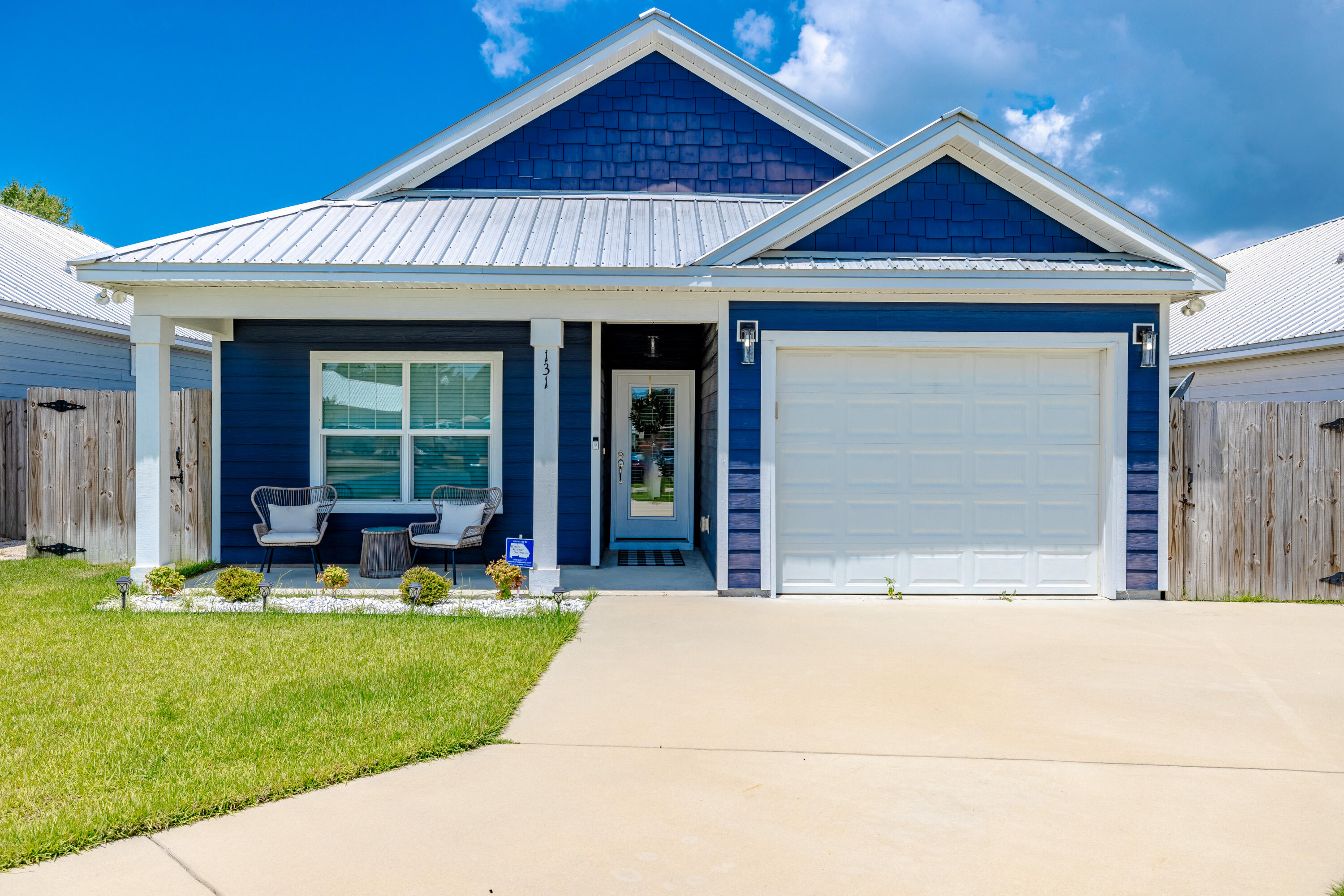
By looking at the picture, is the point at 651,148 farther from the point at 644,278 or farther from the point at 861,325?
the point at 861,325

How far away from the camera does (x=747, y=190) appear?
9484mm

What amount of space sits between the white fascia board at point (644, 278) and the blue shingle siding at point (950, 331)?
11.7 inches

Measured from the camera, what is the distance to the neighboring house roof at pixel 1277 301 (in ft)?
34.0

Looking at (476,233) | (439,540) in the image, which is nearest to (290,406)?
(439,540)

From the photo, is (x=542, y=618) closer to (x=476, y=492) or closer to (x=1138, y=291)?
(x=476, y=492)

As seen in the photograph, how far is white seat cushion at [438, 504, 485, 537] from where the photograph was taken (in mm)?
8266

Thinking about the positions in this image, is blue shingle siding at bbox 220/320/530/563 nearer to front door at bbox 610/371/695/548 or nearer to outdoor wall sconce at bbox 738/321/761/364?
front door at bbox 610/371/695/548

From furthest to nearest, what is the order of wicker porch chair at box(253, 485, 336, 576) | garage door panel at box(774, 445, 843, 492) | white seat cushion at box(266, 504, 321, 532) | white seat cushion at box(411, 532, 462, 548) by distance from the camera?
1. white seat cushion at box(266, 504, 321, 532)
2. wicker porch chair at box(253, 485, 336, 576)
3. white seat cushion at box(411, 532, 462, 548)
4. garage door panel at box(774, 445, 843, 492)

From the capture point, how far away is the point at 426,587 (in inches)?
261

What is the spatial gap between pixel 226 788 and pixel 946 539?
237 inches

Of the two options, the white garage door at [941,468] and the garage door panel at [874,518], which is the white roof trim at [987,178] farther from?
the garage door panel at [874,518]

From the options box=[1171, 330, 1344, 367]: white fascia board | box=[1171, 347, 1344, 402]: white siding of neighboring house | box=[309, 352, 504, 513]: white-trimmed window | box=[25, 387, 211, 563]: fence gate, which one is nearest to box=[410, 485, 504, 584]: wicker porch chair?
box=[309, 352, 504, 513]: white-trimmed window

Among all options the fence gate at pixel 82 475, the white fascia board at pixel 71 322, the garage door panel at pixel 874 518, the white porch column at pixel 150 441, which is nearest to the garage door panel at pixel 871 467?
the garage door panel at pixel 874 518

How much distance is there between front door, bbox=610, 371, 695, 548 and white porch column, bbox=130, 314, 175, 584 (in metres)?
5.05
